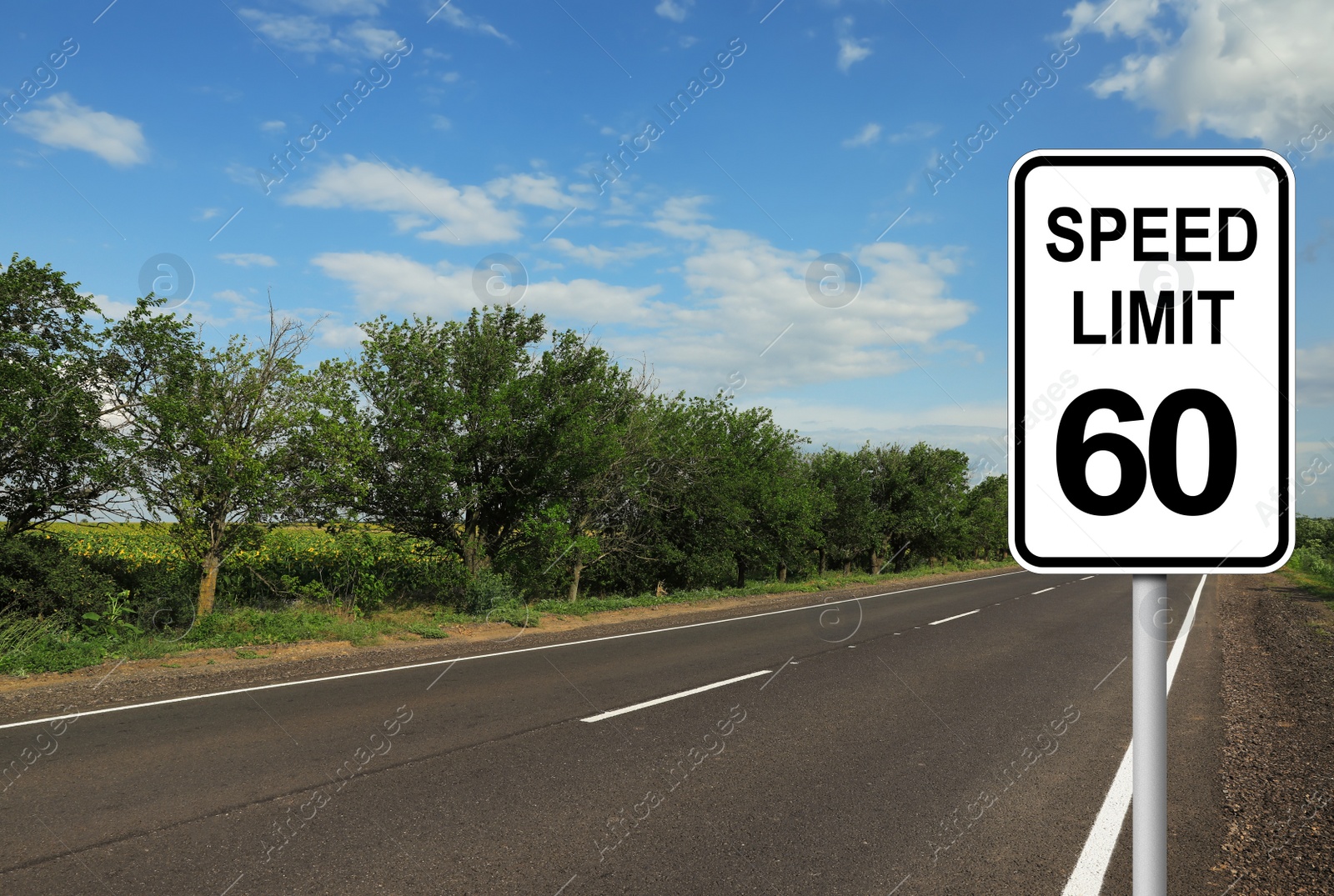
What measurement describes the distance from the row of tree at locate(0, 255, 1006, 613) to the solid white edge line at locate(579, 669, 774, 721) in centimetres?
1070

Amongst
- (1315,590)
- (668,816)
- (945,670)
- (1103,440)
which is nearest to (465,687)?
(668,816)

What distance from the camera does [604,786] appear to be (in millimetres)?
6199

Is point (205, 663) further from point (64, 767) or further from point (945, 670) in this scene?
point (945, 670)

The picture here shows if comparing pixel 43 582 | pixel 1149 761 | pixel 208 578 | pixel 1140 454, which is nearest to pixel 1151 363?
pixel 1140 454

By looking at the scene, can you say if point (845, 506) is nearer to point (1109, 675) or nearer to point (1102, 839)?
point (1109, 675)

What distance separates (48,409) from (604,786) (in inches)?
540

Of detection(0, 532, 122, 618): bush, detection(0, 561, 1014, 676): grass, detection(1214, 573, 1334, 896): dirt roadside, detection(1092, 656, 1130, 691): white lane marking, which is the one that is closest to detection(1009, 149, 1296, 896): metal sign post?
detection(1214, 573, 1334, 896): dirt roadside

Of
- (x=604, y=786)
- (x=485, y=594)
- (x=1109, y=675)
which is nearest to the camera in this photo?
(x=604, y=786)

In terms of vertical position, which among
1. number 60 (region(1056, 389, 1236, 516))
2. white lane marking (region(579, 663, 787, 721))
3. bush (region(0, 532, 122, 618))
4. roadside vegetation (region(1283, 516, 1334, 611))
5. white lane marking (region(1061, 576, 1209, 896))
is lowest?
roadside vegetation (region(1283, 516, 1334, 611))

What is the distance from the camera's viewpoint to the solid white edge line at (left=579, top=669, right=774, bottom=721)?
8.50 meters

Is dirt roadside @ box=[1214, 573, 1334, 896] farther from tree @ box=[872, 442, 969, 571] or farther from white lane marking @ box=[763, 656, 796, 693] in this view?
tree @ box=[872, 442, 969, 571]

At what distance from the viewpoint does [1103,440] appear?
1447mm

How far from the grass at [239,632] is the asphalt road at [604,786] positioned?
356 cm

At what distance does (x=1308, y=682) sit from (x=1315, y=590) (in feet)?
74.3
